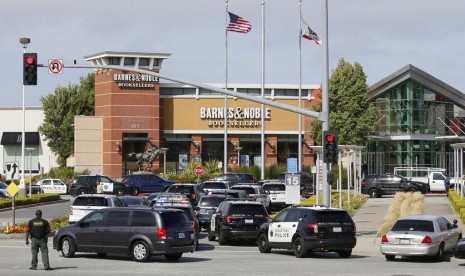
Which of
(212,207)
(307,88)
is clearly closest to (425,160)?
(307,88)

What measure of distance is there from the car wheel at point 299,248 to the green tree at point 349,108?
60.3 m

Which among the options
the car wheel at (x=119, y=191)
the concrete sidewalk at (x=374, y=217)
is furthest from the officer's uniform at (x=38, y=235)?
the car wheel at (x=119, y=191)

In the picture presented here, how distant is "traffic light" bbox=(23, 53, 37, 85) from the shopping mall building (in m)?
52.7

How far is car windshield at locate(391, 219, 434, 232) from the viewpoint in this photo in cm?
3155

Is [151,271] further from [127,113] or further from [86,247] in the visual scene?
[127,113]

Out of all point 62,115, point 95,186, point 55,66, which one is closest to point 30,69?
point 55,66

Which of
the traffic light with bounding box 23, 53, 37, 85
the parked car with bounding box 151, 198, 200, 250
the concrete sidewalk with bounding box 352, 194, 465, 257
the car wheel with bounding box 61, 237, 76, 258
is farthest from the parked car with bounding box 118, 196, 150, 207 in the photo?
the car wheel with bounding box 61, 237, 76, 258

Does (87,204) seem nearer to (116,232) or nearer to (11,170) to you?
(11,170)

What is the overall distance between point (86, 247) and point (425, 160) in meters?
66.6

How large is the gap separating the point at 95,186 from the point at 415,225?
149ft

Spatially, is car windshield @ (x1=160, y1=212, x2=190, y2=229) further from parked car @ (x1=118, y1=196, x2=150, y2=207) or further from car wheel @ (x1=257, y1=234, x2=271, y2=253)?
parked car @ (x1=118, y1=196, x2=150, y2=207)

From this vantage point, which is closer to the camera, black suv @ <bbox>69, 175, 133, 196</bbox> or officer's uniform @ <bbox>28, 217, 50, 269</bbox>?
officer's uniform @ <bbox>28, 217, 50, 269</bbox>

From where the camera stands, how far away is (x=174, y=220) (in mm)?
30312

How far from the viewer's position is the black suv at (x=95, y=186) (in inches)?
2842
